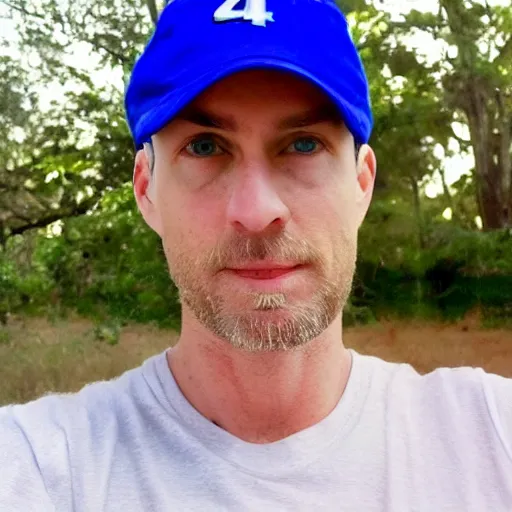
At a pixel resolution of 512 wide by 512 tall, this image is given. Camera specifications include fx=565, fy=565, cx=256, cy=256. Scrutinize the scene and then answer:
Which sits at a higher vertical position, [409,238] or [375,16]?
[375,16]

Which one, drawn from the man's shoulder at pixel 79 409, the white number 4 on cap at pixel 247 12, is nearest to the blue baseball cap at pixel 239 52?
the white number 4 on cap at pixel 247 12

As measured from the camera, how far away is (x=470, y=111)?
4.81ft

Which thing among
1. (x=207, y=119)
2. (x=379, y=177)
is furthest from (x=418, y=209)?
(x=207, y=119)

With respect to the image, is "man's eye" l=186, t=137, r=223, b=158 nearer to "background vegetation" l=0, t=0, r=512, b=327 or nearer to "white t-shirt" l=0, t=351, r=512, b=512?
"white t-shirt" l=0, t=351, r=512, b=512

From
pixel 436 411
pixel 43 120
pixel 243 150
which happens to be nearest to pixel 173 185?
pixel 243 150

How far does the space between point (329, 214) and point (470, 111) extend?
1043 millimetres

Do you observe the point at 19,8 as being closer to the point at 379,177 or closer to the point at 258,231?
the point at 379,177

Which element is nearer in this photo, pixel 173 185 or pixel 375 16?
pixel 173 185

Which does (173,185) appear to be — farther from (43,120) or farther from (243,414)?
(43,120)

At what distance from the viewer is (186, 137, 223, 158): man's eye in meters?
0.59

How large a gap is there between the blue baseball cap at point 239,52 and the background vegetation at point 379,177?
2.81 feet

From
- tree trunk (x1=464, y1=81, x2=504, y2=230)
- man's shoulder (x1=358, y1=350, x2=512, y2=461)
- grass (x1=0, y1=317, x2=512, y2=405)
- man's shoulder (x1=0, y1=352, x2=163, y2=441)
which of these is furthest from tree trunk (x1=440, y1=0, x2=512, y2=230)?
man's shoulder (x1=0, y1=352, x2=163, y2=441)

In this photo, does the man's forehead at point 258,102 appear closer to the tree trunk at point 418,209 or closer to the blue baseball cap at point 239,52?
the blue baseball cap at point 239,52

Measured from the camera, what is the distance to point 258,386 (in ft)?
2.11
